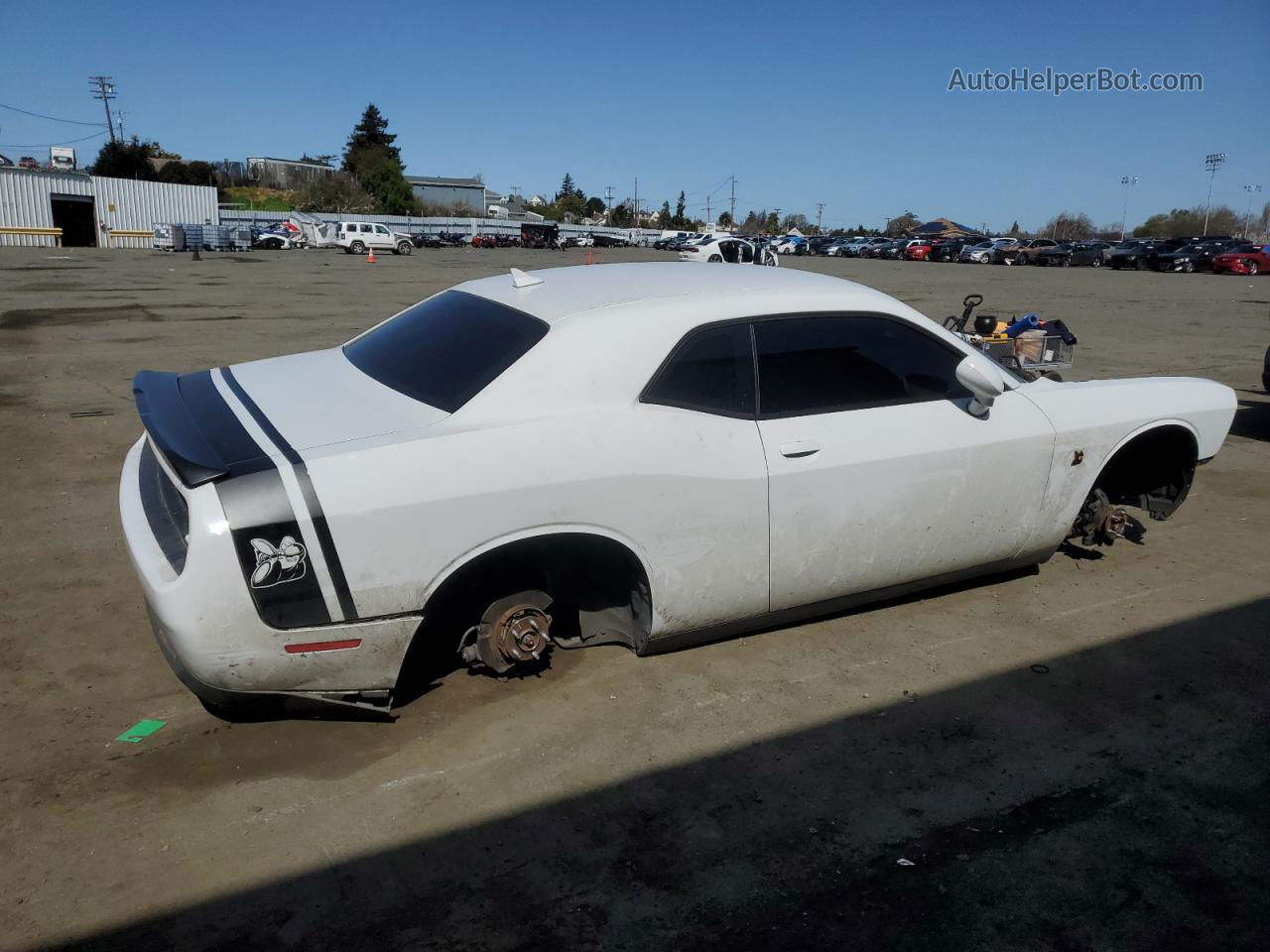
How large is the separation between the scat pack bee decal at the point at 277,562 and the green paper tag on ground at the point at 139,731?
908mm

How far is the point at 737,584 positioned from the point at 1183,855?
1.62 m

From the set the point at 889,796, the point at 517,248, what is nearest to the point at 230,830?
the point at 889,796

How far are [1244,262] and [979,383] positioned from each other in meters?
44.5

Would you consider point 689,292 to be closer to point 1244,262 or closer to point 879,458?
point 879,458

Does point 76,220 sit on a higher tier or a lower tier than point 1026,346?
lower

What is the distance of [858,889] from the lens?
258cm

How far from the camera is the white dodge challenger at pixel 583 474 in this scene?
9.46 ft

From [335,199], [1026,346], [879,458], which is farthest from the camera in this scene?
[335,199]

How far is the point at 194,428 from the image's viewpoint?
10.5 ft

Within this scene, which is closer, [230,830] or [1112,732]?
[230,830]

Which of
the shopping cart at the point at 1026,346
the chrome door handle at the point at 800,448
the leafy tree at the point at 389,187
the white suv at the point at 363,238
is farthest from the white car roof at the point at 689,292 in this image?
the leafy tree at the point at 389,187

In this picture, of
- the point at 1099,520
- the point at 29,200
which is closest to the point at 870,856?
the point at 1099,520

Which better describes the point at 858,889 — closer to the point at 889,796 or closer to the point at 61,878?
the point at 889,796

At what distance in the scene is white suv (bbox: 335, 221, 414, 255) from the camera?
162ft
